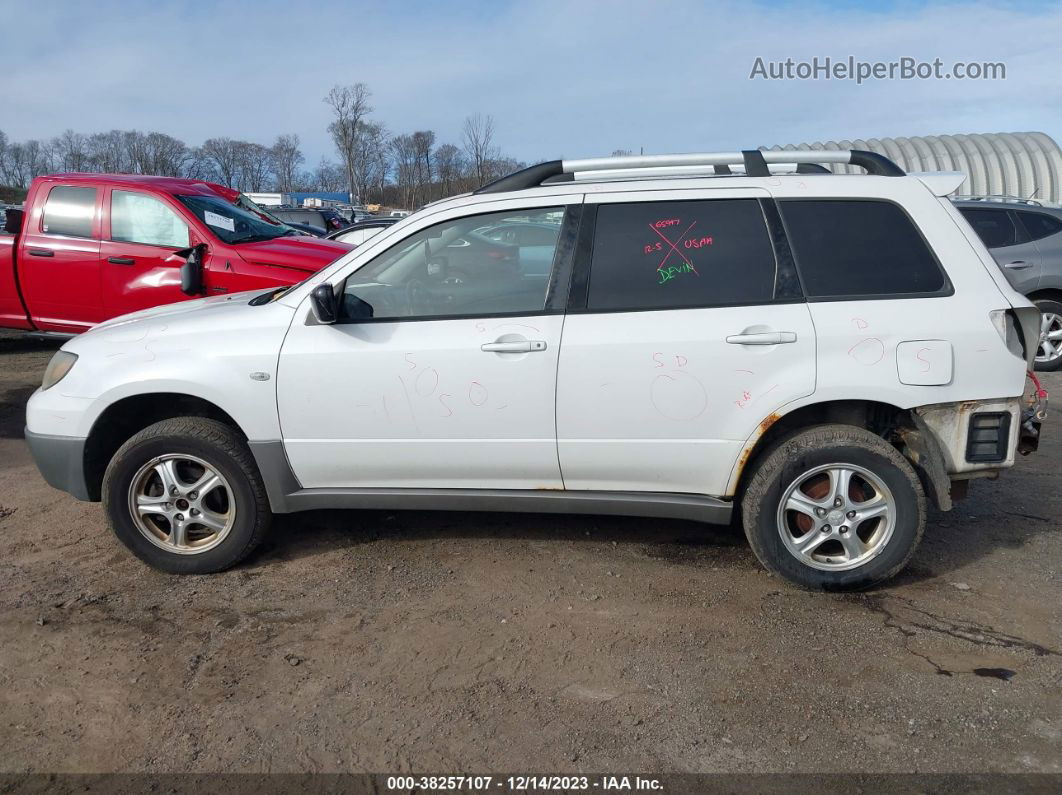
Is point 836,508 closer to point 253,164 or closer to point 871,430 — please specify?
point 871,430

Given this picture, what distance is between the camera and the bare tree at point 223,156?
→ 226 ft

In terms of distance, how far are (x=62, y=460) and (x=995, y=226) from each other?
929 cm

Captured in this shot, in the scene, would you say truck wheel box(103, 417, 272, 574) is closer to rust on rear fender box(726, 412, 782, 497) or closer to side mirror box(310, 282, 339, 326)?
side mirror box(310, 282, 339, 326)

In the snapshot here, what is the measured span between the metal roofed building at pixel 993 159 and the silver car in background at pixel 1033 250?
1549 cm

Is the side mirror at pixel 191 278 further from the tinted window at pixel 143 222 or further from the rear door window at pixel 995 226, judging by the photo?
the rear door window at pixel 995 226

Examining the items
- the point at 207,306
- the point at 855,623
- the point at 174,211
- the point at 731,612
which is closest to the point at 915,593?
the point at 855,623

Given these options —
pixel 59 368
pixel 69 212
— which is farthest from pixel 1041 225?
pixel 69 212

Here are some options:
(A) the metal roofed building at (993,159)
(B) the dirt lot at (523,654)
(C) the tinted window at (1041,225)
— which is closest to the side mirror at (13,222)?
(B) the dirt lot at (523,654)

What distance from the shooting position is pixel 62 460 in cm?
417

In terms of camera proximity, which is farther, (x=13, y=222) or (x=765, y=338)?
(x=13, y=222)

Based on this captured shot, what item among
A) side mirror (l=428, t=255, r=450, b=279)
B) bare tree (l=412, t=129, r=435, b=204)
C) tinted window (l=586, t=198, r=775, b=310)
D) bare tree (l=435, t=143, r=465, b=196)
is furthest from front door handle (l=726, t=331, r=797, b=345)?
bare tree (l=412, t=129, r=435, b=204)

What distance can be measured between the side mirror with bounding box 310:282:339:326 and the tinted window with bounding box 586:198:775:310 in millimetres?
1158

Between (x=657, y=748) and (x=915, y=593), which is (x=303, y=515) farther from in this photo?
(x=915, y=593)

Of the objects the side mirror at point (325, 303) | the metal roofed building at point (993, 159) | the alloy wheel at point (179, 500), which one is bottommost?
the alloy wheel at point (179, 500)
